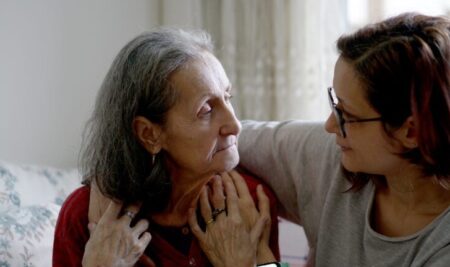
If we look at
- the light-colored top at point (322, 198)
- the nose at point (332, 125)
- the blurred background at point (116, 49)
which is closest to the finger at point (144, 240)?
the light-colored top at point (322, 198)

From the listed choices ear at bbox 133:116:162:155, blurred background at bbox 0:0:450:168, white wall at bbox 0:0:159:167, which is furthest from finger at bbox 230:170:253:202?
white wall at bbox 0:0:159:167

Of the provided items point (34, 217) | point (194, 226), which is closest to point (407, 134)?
point (194, 226)

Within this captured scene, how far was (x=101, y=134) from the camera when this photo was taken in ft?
4.96

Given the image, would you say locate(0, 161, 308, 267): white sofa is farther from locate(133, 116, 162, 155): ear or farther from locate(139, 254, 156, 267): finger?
locate(133, 116, 162, 155): ear

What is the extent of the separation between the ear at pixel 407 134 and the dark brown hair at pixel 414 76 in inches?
0.4

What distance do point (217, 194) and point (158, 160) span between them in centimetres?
19

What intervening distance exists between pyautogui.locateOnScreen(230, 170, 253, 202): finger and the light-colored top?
0.22ft

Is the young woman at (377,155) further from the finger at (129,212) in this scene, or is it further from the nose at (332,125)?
the finger at (129,212)

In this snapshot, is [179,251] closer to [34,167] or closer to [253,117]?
[34,167]

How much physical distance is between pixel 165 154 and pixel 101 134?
0.16 metres

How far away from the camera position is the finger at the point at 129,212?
1505mm

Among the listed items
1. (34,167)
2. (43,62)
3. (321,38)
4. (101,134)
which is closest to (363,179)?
(101,134)

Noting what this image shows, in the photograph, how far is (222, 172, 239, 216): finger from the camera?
5.15 feet

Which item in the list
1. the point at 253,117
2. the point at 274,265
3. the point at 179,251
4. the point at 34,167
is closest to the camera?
the point at 274,265
